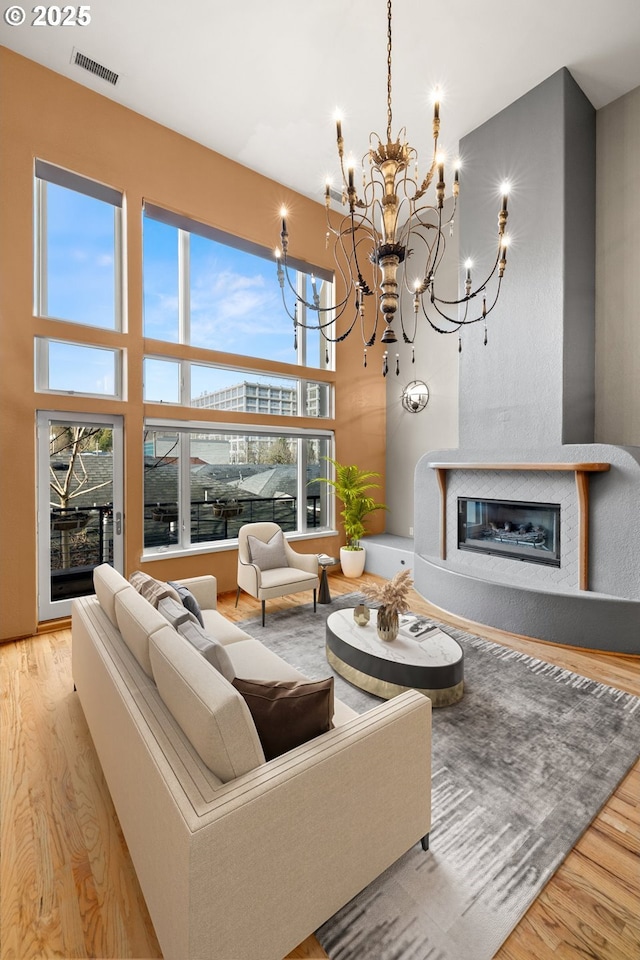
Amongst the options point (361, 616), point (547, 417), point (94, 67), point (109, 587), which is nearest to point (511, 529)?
point (547, 417)

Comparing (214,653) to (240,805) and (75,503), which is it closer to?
(240,805)

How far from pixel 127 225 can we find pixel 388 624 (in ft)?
14.5

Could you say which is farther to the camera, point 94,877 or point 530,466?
point 530,466

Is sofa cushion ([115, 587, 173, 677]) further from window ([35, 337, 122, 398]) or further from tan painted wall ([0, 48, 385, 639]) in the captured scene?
window ([35, 337, 122, 398])

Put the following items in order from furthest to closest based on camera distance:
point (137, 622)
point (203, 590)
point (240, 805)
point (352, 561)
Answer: point (352, 561)
point (203, 590)
point (137, 622)
point (240, 805)

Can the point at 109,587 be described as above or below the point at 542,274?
below

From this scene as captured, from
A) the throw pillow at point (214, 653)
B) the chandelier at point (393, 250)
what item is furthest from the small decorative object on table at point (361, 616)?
the chandelier at point (393, 250)

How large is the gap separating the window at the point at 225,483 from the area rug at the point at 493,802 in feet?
→ 7.14

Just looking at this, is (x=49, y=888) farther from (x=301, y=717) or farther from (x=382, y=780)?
(x=382, y=780)

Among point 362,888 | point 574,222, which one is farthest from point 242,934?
point 574,222

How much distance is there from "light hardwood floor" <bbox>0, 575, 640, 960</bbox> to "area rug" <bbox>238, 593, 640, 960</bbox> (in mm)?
70

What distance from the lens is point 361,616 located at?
122 inches

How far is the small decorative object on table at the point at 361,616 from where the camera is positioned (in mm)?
3080

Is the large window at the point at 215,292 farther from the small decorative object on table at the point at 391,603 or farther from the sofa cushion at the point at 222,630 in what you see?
the small decorative object on table at the point at 391,603
